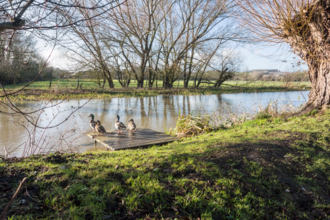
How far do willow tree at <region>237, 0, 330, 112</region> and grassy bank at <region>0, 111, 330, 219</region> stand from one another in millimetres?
3779

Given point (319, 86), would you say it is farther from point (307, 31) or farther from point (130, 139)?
point (130, 139)

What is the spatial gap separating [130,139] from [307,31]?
265 inches

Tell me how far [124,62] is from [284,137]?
781 inches

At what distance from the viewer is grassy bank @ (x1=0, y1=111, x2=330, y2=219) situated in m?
2.63

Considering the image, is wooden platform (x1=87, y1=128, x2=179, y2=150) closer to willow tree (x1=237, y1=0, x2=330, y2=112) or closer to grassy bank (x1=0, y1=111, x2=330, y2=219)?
→ grassy bank (x1=0, y1=111, x2=330, y2=219)

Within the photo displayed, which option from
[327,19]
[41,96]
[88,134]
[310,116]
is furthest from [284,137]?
[41,96]

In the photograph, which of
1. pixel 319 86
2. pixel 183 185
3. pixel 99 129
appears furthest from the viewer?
pixel 319 86

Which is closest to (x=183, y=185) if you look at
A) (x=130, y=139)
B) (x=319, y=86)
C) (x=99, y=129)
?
(x=130, y=139)

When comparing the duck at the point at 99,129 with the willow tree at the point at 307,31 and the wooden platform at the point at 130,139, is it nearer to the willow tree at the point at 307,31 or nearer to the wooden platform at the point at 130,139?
the wooden platform at the point at 130,139

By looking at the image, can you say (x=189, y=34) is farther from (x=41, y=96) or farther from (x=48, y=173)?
(x=48, y=173)

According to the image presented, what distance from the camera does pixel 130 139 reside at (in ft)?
22.2

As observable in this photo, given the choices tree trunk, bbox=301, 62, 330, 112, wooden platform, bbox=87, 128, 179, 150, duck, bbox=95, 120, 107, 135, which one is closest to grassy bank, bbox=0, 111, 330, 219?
wooden platform, bbox=87, 128, 179, 150

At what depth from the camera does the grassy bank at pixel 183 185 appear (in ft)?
8.63

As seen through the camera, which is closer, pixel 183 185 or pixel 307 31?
pixel 183 185
